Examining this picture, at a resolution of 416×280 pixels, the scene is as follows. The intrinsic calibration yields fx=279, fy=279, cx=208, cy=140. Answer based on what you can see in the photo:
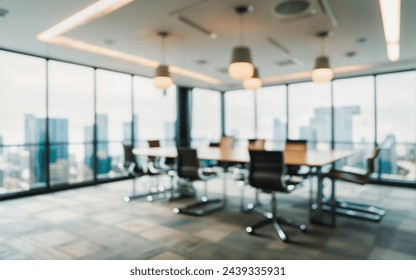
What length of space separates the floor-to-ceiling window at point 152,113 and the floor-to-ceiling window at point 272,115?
111 inches

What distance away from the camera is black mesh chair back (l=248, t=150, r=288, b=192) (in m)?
3.25

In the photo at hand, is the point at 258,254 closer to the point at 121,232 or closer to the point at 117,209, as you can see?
the point at 121,232

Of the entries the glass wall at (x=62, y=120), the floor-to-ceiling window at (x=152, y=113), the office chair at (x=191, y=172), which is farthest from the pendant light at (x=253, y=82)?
the floor-to-ceiling window at (x=152, y=113)

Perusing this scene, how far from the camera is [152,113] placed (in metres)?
8.27

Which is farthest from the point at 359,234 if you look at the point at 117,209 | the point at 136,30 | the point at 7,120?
the point at 7,120

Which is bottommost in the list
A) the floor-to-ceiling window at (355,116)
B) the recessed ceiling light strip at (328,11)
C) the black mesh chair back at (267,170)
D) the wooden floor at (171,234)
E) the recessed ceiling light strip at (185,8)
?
the wooden floor at (171,234)

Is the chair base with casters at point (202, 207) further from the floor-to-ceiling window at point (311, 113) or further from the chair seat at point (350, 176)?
the floor-to-ceiling window at point (311, 113)

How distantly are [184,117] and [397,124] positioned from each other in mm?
5943

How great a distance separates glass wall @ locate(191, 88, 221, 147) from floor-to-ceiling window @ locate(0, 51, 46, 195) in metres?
4.73

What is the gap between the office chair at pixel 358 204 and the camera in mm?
3971

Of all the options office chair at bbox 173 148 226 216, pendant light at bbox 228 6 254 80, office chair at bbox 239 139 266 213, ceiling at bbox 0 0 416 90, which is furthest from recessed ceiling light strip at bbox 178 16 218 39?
office chair at bbox 239 139 266 213

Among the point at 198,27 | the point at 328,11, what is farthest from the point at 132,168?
the point at 328,11

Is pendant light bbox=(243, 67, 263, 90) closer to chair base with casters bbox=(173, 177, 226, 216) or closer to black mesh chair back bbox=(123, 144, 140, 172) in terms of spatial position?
chair base with casters bbox=(173, 177, 226, 216)

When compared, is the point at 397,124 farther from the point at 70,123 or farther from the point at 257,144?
the point at 70,123
